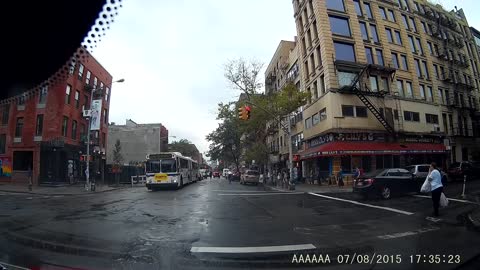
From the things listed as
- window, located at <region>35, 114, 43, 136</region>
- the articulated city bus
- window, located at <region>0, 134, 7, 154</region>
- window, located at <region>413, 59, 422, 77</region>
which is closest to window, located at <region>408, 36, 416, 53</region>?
window, located at <region>413, 59, 422, 77</region>

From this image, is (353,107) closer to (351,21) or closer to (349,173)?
(349,173)

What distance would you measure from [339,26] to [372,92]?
22.5 ft

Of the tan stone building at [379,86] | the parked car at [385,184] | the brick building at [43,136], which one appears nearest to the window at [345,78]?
the tan stone building at [379,86]

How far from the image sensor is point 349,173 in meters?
28.5

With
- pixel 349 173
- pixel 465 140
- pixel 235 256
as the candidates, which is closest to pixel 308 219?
pixel 235 256

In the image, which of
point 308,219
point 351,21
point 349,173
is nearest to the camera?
point 308,219

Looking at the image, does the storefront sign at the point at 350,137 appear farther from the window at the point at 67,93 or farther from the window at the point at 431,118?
the window at the point at 67,93

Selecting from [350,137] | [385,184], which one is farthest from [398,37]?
[385,184]

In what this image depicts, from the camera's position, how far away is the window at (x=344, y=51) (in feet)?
100

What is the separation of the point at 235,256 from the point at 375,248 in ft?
9.08

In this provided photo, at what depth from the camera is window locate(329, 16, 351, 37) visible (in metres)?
31.0

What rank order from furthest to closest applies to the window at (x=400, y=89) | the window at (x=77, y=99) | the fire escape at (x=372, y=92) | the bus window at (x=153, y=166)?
the window at (x=77, y=99) → the window at (x=400, y=89) → the fire escape at (x=372, y=92) → the bus window at (x=153, y=166)

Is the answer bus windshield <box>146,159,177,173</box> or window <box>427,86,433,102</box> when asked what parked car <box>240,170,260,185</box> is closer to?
bus windshield <box>146,159,177,173</box>

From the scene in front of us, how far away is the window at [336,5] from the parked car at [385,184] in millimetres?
19791
